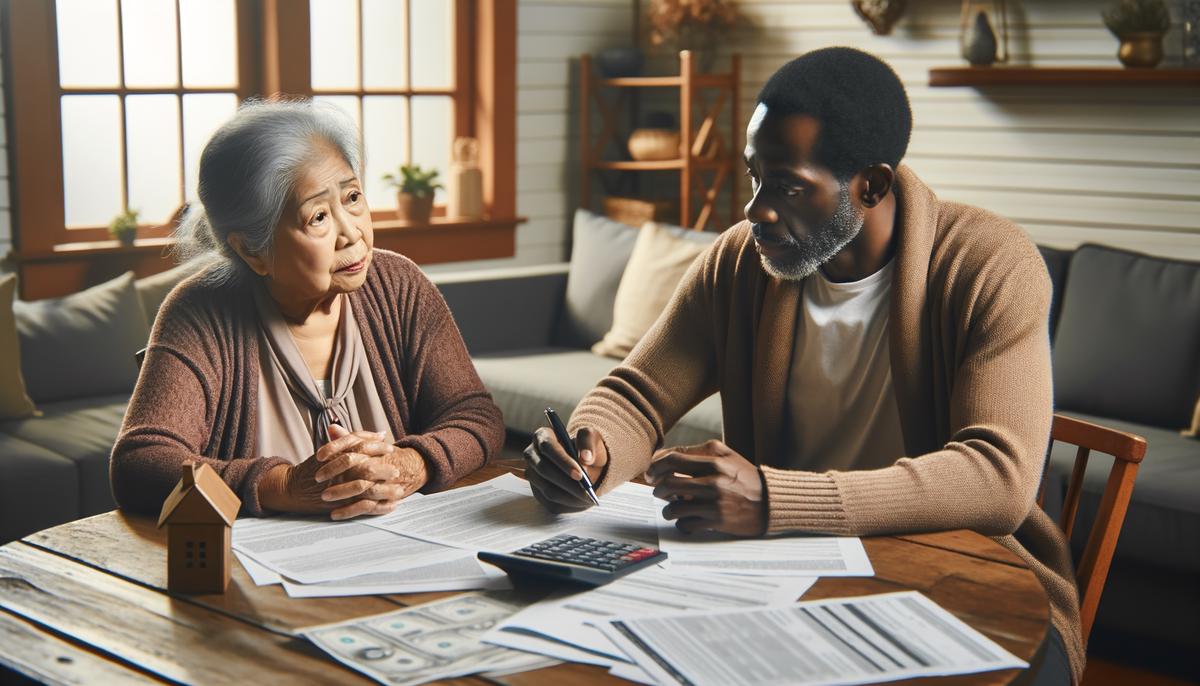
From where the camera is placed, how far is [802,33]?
4.89 meters

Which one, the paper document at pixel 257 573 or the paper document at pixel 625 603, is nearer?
the paper document at pixel 625 603

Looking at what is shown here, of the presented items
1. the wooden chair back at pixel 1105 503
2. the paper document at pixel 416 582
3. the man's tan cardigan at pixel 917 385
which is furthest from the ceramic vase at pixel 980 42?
the paper document at pixel 416 582

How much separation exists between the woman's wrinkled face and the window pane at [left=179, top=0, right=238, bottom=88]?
267 cm

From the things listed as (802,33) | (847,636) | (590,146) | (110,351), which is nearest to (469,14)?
(590,146)

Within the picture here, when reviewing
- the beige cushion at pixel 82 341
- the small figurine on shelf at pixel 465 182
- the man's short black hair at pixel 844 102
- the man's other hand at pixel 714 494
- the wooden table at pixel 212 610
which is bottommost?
the beige cushion at pixel 82 341

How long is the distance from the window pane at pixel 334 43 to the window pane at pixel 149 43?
0.53m

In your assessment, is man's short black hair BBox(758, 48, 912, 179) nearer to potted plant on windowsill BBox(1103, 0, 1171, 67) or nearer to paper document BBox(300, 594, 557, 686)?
paper document BBox(300, 594, 557, 686)

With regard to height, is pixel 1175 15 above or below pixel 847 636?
above

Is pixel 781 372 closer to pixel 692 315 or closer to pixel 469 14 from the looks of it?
pixel 692 315

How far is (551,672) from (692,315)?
1022mm

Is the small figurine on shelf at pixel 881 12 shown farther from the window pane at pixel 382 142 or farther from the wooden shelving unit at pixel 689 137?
the window pane at pixel 382 142

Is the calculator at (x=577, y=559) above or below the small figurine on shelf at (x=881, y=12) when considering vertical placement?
below

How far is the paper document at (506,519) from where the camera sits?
1.55 meters

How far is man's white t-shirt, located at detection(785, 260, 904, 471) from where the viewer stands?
1950mm
